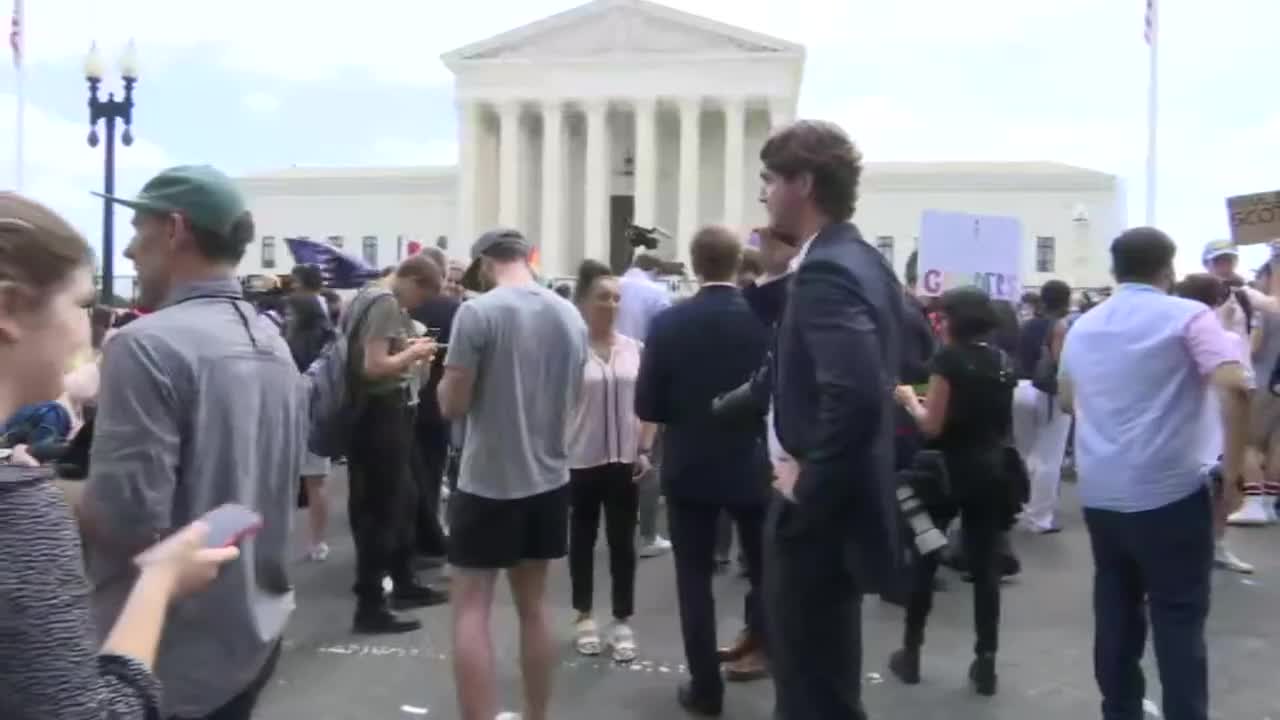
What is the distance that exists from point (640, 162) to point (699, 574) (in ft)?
176

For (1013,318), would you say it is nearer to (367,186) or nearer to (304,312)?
(304,312)

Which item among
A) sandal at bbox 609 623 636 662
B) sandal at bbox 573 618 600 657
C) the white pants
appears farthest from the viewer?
the white pants

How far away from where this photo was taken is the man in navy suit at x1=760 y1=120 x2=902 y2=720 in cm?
300

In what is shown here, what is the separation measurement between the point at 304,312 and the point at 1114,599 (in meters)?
5.49

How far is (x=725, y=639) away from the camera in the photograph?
6285 millimetres

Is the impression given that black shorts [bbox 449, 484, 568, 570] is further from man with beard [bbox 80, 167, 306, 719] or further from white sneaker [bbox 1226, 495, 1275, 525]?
white sneaker [bbox 1226, 495, 1275, 525]

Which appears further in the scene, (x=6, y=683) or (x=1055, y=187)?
(x=1055, y=187)

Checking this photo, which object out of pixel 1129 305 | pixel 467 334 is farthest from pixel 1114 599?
pixel 467 334

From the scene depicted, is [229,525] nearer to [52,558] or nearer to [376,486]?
[52,558]

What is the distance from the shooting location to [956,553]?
7477mm

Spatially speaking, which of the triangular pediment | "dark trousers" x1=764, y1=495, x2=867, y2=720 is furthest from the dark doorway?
"dark trousers" x1=764, y1=495, x2=867, y2=720

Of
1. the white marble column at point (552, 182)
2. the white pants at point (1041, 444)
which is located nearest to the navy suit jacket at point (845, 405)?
the white pants at point (1041, 444)

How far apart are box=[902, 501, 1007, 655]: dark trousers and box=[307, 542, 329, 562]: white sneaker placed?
4.24 metres

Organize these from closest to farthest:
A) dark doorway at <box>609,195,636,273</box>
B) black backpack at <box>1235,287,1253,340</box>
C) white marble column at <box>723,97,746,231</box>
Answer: black backpack at <box>1235,287,1253,340</box> → white marble column at <box>723,97,746,231</box> → dark doorway at <box>609,195,636,273</box>
